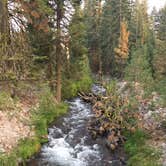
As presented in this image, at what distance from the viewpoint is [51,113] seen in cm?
1897

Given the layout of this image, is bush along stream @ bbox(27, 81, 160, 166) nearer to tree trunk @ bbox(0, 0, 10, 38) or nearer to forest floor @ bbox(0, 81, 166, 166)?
forest floor @ bbox(0, 81, 166, 166)

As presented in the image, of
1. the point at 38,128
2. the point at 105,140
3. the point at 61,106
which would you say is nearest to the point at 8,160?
the point at 38,128

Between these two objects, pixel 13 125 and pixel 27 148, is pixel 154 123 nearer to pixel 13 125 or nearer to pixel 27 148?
pixel 27 148

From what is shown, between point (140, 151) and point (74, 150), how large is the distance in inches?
119

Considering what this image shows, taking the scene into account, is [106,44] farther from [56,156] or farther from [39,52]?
[56,156]

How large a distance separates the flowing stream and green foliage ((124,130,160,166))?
0.46 metres

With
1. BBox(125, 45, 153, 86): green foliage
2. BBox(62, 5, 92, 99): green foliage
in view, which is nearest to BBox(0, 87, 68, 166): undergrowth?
BBox(62, 5, 92, 99): green foliage

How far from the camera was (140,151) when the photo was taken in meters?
13.6

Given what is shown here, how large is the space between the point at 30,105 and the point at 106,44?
26.5 metres

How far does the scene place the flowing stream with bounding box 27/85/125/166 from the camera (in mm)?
13242

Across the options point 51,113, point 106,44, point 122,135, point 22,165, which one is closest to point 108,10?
point 106,44

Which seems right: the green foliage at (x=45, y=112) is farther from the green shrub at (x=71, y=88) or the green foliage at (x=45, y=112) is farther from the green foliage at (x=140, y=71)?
the green foliage at (x=140, y=71)

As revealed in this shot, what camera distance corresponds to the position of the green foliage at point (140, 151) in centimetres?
1266

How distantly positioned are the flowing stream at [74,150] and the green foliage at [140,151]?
46 centimetres
